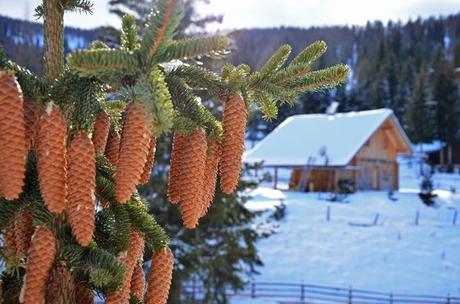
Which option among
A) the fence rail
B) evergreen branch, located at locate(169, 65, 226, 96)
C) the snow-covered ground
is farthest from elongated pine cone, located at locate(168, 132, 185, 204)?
the snow-covered ground

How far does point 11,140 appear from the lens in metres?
1.62

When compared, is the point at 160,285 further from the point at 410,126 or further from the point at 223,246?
the point at 410,126

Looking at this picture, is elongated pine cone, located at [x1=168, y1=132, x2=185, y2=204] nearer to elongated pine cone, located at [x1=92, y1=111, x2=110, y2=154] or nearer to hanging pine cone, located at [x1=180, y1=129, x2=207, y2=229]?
hanging pine cone, located at [x1=180, y1=129, x2=207, y2=229]

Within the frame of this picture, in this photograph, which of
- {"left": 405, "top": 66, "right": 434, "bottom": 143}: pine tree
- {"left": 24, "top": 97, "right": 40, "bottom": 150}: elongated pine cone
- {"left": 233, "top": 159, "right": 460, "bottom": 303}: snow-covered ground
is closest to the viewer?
{"left": 24, "top": 97, "right": 40, "bottom": 150}: elongated pine cone

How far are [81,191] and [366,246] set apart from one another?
2652 centimetres

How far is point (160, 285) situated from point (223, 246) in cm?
1254

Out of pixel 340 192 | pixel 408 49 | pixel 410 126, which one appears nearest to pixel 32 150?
pixel 340 192

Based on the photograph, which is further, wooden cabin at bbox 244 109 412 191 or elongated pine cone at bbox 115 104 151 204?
wooden cabin at bbox 244 109 412 191

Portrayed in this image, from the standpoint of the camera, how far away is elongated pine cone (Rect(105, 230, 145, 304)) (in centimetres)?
200

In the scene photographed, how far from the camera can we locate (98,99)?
1.99 m

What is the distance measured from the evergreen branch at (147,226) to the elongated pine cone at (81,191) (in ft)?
1.38

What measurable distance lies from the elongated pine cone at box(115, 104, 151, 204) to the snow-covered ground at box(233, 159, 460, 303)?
21153 mm

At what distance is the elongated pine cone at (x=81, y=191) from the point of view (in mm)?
1733

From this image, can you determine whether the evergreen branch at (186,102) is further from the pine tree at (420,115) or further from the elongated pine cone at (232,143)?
the pine tree at (420,115)
